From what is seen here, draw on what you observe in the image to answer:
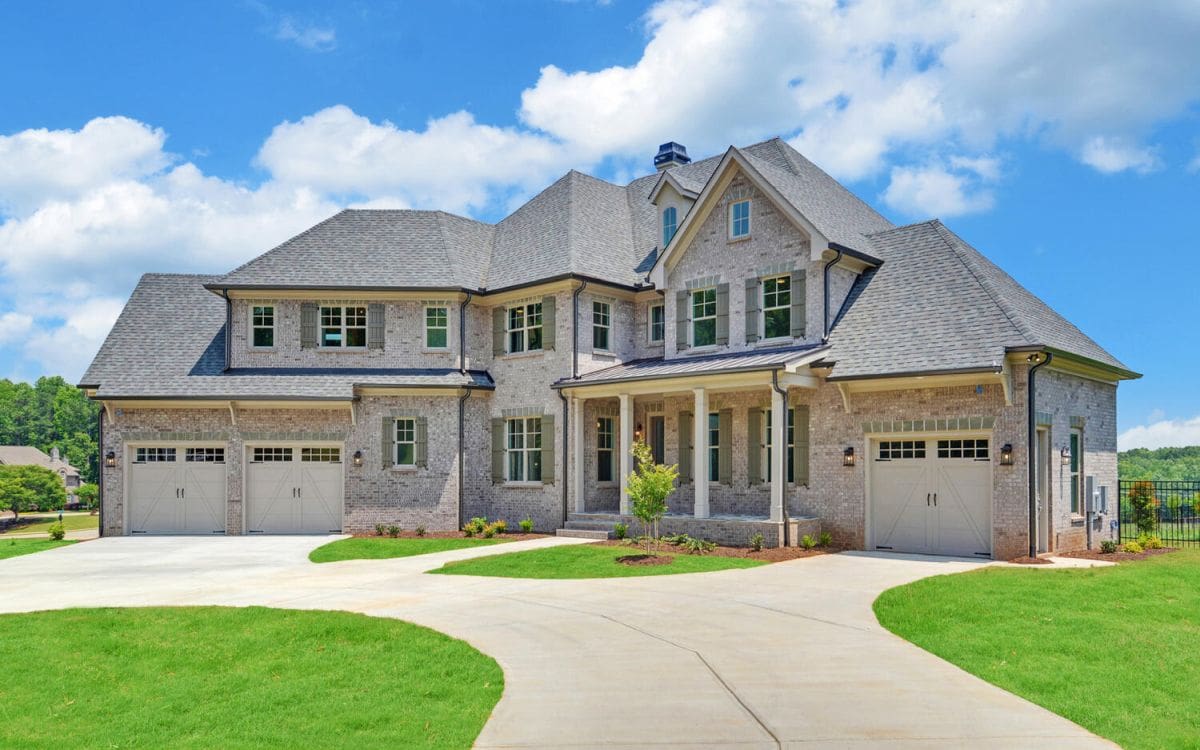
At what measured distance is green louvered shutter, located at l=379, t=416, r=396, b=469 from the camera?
24938 millimetres

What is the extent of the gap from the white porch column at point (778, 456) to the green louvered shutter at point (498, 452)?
8766 millimetres

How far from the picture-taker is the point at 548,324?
25016 millimetres

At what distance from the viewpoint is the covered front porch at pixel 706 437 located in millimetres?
19750

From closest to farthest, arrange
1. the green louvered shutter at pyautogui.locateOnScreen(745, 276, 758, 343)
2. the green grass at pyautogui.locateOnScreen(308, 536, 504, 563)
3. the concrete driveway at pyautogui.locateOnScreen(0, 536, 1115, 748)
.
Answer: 1. the concrete driveway at pyautogui.locateOnScreen(0, 536, 1115, 748)
2. the green grass at pyautogui.locateOnScreen(308, 536, 504, 563)
3. the green louvered shutter at pyautogui.locateOnScreen(745, 276, 758, 343)

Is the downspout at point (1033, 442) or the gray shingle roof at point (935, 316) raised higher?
the gray shingle roof at point (935, 316)

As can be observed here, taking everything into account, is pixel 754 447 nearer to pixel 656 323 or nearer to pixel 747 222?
pixel 656 323

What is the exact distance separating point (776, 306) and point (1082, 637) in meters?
13.1

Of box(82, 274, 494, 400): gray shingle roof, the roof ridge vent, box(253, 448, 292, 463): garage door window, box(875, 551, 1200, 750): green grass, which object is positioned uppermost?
the roof ridge vent

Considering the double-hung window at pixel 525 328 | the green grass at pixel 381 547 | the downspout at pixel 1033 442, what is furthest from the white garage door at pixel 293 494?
the downspout at pixel 1033 442

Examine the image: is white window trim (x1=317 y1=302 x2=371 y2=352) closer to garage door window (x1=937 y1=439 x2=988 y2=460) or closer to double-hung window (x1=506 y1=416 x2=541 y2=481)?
double-hung window (x1=506 y1=416 x2=541 y2=481)

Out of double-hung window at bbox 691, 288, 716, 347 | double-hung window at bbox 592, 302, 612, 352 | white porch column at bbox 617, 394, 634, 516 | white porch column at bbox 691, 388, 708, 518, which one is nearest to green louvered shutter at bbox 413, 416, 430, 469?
double-hung window at bbox 592, 302, 612, 352

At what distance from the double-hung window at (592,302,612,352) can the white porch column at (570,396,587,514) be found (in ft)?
6.09

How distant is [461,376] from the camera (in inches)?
1009

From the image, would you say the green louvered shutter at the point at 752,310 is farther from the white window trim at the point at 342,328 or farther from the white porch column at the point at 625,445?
the white window trim at the point at 342,328
